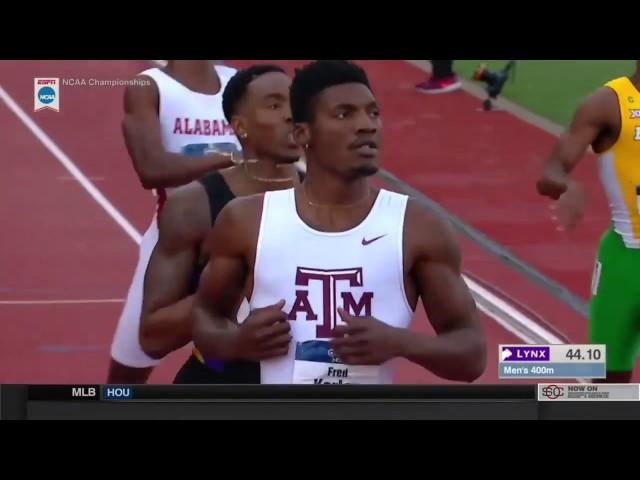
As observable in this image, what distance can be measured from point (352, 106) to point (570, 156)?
1.04 metres

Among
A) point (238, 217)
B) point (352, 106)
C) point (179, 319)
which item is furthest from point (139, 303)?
point (352, 106)

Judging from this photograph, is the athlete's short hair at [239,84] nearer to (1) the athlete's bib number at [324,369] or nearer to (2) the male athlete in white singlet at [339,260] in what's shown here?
(2) the male athlete in white singlet at [339,260]

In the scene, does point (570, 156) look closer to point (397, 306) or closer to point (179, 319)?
point (397, 306)

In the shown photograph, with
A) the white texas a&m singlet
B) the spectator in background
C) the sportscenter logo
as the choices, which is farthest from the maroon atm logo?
the spectator in background

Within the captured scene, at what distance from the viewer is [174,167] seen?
6.40 metres

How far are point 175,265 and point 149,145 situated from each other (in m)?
0.61

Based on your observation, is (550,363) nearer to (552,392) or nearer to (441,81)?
(552,392)

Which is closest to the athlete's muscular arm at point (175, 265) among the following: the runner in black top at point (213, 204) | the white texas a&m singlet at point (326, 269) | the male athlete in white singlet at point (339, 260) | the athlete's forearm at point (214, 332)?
the runner in black top at point (213, 204)

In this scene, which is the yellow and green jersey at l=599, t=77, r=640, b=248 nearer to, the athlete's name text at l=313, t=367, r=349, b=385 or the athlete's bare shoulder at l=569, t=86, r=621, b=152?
the athlete's bare shoulder at l=569, t=86, r=621, b=152

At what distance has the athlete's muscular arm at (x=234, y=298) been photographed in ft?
18.5

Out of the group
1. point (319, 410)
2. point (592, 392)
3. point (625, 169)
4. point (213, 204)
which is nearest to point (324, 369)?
point (319, 410)

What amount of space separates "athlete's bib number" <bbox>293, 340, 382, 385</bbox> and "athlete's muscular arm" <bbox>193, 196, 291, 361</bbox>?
9 centimetres

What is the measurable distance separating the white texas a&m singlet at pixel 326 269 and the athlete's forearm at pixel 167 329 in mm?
439

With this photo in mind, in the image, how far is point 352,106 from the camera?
18.6 ft
